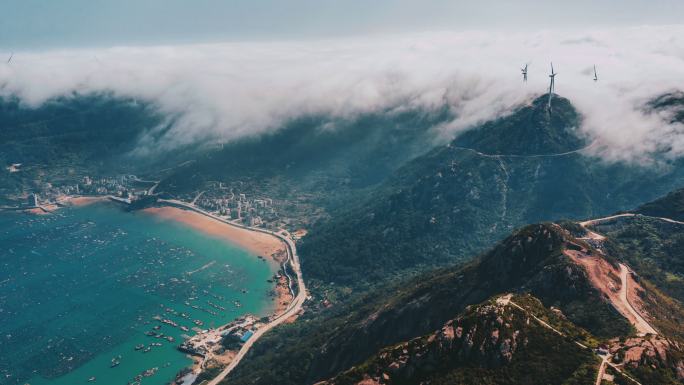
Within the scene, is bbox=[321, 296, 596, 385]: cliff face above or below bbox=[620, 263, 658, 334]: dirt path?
above

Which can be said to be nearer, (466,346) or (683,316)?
(466,346)

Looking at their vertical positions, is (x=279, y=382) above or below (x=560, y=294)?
below

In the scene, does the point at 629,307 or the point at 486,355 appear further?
the point at 629,307

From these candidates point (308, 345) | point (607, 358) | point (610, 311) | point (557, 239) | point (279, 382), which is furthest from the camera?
point (308, 345)

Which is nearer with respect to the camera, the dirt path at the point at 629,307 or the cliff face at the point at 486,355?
the cliff face at the point at 486,355

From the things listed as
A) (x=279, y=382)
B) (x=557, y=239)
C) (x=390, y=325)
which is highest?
(x=557, y=239)

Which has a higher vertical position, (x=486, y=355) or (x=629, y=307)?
(x=486, y=355)

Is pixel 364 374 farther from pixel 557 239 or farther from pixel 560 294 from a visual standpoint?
pixel 557 239

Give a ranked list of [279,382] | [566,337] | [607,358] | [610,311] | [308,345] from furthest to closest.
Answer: [308,345] < [279,382] < [610,311] < [566,337] < [607,358]

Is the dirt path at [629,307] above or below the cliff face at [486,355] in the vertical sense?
below

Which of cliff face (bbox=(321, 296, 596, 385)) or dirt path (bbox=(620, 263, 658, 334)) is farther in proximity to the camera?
dirt path (bbox=(620, 263, 658, 334))

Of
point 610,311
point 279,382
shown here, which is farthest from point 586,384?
point 279,382
